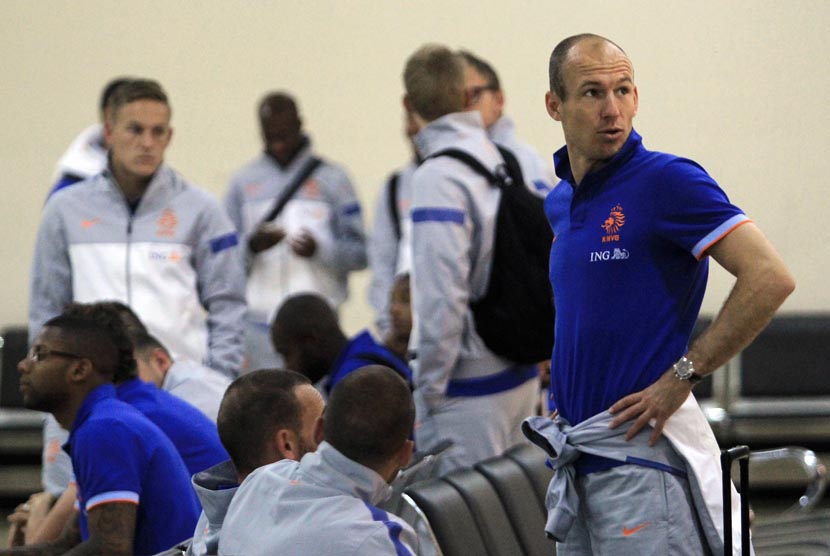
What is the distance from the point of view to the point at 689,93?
3.00 metres

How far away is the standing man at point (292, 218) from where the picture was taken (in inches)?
230

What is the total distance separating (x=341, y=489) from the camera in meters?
2.32

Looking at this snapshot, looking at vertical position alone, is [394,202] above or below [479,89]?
below

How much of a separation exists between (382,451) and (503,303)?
1.59 m

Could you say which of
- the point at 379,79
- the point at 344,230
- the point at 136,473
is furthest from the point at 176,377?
the point at 379,79

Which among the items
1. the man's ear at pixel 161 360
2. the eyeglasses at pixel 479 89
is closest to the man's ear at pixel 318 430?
the man's ear at pixel 161 360

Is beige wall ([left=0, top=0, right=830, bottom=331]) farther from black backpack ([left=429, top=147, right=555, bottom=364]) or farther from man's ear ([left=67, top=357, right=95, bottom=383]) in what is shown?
man's ear ([left=67, top=357, right=95, bottom=383])

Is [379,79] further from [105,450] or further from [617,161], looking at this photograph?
[617,161]

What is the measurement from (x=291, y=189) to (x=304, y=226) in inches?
6.5

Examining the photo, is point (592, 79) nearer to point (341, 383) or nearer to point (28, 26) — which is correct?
point (341, 383)

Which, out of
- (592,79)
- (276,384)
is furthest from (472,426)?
(592,79)

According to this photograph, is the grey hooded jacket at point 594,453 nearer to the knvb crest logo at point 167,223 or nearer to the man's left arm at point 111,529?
the man's left arm at point 111,529

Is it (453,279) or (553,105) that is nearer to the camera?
(553,105)

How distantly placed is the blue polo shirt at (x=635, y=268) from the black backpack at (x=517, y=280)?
1358 mm
